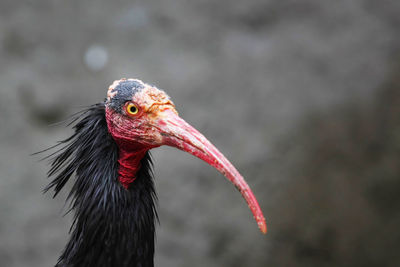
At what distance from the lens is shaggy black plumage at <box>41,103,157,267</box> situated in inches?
107

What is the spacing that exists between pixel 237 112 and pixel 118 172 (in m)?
2.83

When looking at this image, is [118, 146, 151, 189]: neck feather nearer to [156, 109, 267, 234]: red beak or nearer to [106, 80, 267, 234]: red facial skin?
[106, 80, 267, 234]: red facial skin

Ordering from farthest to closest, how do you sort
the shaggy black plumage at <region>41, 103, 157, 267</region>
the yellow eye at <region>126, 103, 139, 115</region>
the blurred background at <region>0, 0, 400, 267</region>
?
the blurred background at <region>0, 0, 400, 267</region> < the shaggy black plumage at <region>41, 103, 157, 267</region> < the yellow eye at <region>126, 103, 139, 115</region>

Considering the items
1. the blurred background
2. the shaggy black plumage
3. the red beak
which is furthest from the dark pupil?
the blurred background

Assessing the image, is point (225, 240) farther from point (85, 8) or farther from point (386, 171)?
point (85, 8)

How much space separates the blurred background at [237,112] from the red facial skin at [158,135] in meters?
2.65

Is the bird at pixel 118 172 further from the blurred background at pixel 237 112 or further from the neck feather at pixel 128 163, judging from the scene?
the blurred background at pixel 237 112

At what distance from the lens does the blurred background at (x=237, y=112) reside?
5254 millimetres

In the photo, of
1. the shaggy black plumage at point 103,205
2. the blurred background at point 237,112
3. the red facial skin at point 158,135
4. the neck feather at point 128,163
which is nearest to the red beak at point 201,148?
the red facial skin at point 158,135

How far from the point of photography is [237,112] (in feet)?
17.8

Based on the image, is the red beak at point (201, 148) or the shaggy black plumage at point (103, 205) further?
the shaggy black plumage at point (103, 205)

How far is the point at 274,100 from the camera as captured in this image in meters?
5.45

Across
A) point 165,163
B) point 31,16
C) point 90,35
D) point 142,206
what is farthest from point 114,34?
point 142,206

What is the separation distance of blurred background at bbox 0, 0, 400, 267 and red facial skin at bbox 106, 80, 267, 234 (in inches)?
104
